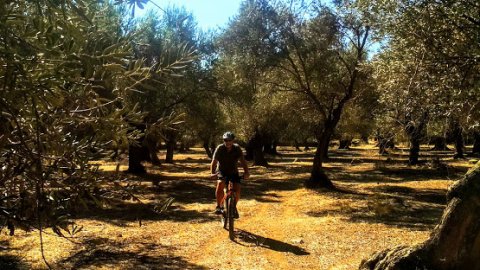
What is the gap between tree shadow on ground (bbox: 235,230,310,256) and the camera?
9.34 meters

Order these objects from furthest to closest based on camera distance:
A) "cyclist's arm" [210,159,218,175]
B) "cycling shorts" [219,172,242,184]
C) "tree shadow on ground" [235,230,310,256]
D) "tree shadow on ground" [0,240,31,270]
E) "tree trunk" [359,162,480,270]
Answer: "cyclist's arm" [210,159,218,175] < "cycling shorts" [219,172,242,184] < "tree shadow on ground" [235,230,310,256] < "tree shadow on ground" [0,240,31,270] < "tree trunk" [359,162,480,270]

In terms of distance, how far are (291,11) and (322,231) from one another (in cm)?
911

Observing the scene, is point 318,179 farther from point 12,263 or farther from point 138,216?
point 12,263

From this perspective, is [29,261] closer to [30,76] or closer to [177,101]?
[30,76]

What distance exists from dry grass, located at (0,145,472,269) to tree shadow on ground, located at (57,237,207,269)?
0.02 metres

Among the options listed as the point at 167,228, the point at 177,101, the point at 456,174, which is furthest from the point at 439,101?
the point at 456,174

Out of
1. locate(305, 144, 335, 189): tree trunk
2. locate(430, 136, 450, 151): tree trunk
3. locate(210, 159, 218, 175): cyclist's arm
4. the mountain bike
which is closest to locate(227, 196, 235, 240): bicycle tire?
the mountain bike

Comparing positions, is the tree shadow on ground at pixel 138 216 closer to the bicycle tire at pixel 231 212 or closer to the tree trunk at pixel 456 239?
the bicycle tire at pixel 231 212

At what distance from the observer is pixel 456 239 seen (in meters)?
5.95

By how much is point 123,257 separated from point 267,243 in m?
3.07

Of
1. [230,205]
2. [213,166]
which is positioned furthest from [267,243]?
[213,166]

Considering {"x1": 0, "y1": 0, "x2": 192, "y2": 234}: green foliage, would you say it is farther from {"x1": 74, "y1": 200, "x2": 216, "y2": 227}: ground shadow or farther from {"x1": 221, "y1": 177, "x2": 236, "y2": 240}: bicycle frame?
{"x1": 74, "y1": 200, "x2": 216, "y2": 227}: ground shadow

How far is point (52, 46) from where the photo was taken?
2541mm

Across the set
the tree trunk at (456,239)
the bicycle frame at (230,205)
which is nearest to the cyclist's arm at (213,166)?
the bicycle frame at (230,205)
